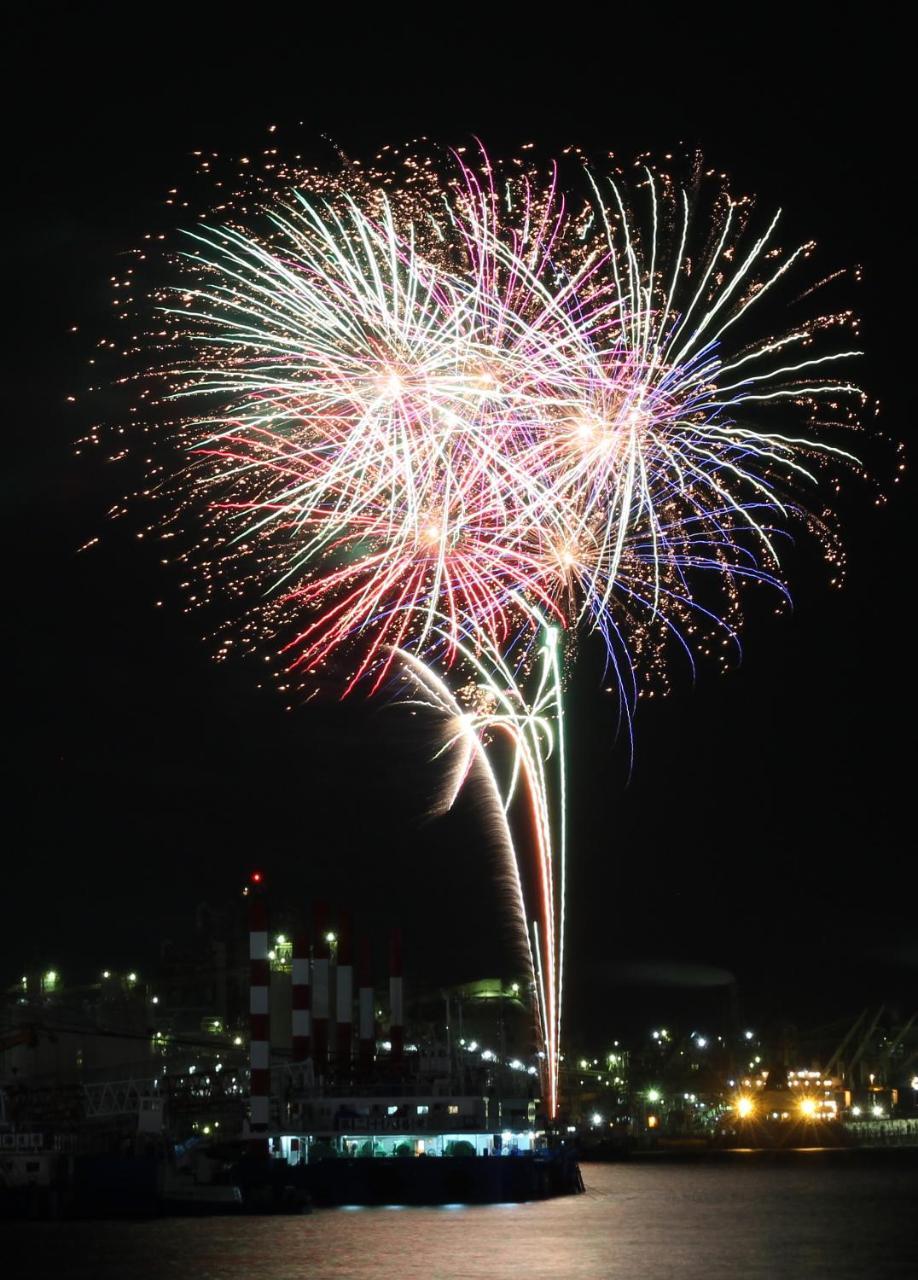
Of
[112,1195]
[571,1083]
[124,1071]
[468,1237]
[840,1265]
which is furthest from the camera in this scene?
[571,1083]

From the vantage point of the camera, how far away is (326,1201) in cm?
6806

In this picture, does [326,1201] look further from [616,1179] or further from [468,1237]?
[616,1179]

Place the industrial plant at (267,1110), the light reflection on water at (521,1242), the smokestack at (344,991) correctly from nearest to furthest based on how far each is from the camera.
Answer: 1. the light reflection on water at (521,1242)
2. the industrial plant at (267,1110)
3. the smokestack at (344,991)

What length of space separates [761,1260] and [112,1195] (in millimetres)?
26715

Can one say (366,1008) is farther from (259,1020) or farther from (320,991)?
(259,1020)

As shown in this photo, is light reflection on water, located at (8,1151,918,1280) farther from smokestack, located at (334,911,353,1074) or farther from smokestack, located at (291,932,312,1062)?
smokestack, located at (334,911,353,1074)

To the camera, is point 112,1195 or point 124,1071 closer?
point 112,1195

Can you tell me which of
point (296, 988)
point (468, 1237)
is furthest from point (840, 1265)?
point (296, 988)

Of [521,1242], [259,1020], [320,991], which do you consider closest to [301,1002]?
[259,1020]

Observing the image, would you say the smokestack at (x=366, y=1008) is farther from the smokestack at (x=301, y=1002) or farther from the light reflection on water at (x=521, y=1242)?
the light reflection on water at (x=521, y=1242)

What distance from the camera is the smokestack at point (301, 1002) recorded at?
7744cm

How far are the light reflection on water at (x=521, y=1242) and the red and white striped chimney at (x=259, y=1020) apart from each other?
4479 mm

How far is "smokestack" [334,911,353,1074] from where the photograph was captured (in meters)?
82.2

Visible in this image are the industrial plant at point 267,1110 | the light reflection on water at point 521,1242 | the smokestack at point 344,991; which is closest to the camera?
the light reflection on water at point 521,1242
